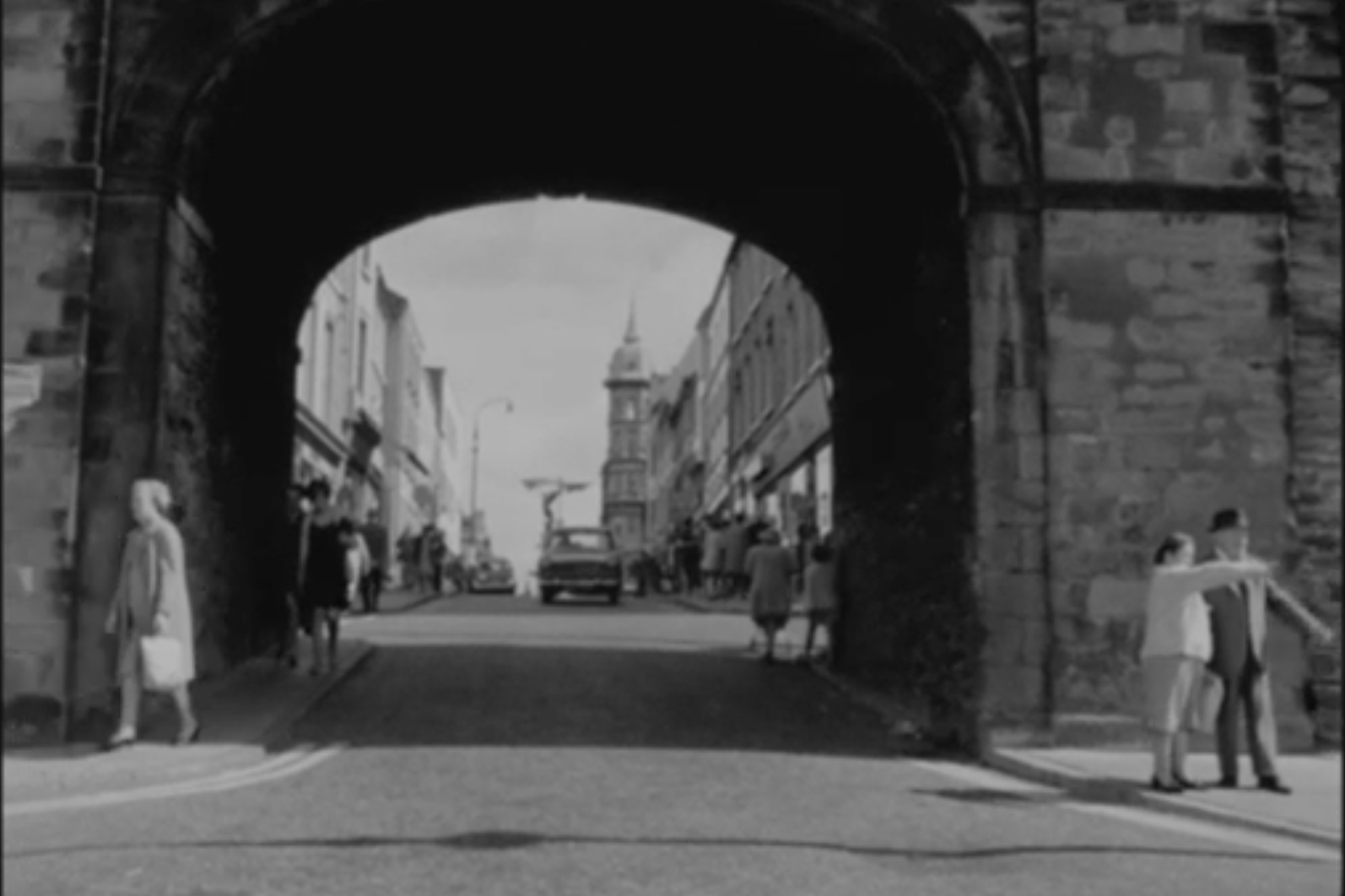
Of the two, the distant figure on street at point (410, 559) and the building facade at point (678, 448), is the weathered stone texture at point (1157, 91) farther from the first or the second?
the building facade at point (678, 448)

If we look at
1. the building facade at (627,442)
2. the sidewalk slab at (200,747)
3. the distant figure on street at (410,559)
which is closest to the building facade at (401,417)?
the distant figure on street at (410,559)

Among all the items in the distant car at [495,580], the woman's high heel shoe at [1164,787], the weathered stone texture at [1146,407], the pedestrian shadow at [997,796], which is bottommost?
the distant car at [495,580]

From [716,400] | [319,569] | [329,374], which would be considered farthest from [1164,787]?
[716,400]

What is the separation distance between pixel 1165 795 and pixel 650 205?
10.1m

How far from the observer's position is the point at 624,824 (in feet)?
22.9

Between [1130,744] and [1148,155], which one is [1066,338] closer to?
[1148,155]

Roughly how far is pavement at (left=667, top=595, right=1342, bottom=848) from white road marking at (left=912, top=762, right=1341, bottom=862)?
0.06m

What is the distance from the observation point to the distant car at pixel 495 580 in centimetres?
4609

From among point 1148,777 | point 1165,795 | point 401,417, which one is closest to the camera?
point 1165,795

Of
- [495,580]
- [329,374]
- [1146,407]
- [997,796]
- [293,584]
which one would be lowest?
[495,580]

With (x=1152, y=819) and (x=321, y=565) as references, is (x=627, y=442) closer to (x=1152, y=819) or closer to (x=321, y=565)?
(x=321, y=565)

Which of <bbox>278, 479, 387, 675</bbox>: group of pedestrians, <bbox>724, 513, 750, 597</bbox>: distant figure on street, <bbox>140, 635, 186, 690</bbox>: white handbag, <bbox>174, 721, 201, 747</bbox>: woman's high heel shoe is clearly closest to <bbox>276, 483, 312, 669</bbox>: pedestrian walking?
<bbox>278, 479, 387, 675</bbox>: group of pedestrians

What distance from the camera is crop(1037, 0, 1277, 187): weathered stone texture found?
10602 mm

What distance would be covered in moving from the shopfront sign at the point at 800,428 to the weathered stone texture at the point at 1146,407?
1421 centimetres
